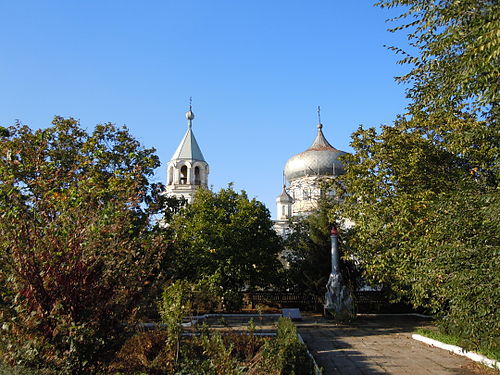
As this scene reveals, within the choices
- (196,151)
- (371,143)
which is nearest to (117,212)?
(371,143)

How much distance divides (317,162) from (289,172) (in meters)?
3.68

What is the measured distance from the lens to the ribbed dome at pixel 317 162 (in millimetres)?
45469

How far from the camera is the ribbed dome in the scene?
45.5 metres

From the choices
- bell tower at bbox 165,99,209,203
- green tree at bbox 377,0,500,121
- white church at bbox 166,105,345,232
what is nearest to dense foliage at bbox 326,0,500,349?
green tree at bbox 377,0,500,121

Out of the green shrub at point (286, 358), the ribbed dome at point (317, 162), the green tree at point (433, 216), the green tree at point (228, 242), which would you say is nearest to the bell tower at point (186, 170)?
the ribbed dome at point (317, 162)

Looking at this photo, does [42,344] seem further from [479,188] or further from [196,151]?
[196,151]

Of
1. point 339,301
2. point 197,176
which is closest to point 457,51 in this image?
point 339,301

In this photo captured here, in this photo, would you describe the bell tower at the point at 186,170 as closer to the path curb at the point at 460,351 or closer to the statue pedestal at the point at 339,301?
the statue pedestal at the point at 339,301

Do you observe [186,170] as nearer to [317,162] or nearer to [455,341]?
[317,162]

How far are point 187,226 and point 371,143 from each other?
30.7 feet

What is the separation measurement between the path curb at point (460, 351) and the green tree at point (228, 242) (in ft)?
28.6

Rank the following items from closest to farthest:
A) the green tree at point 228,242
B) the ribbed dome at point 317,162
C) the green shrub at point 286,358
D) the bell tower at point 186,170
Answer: the green shrub at point 286,358 < the green tree at point 228,242 < the bell tower at point 186,170 < the ribbed dome at point 317,162

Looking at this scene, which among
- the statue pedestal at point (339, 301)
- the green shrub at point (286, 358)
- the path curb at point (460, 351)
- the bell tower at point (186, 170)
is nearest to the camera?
the green shrub at point (286, 358)

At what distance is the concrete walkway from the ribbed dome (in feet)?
95.0
